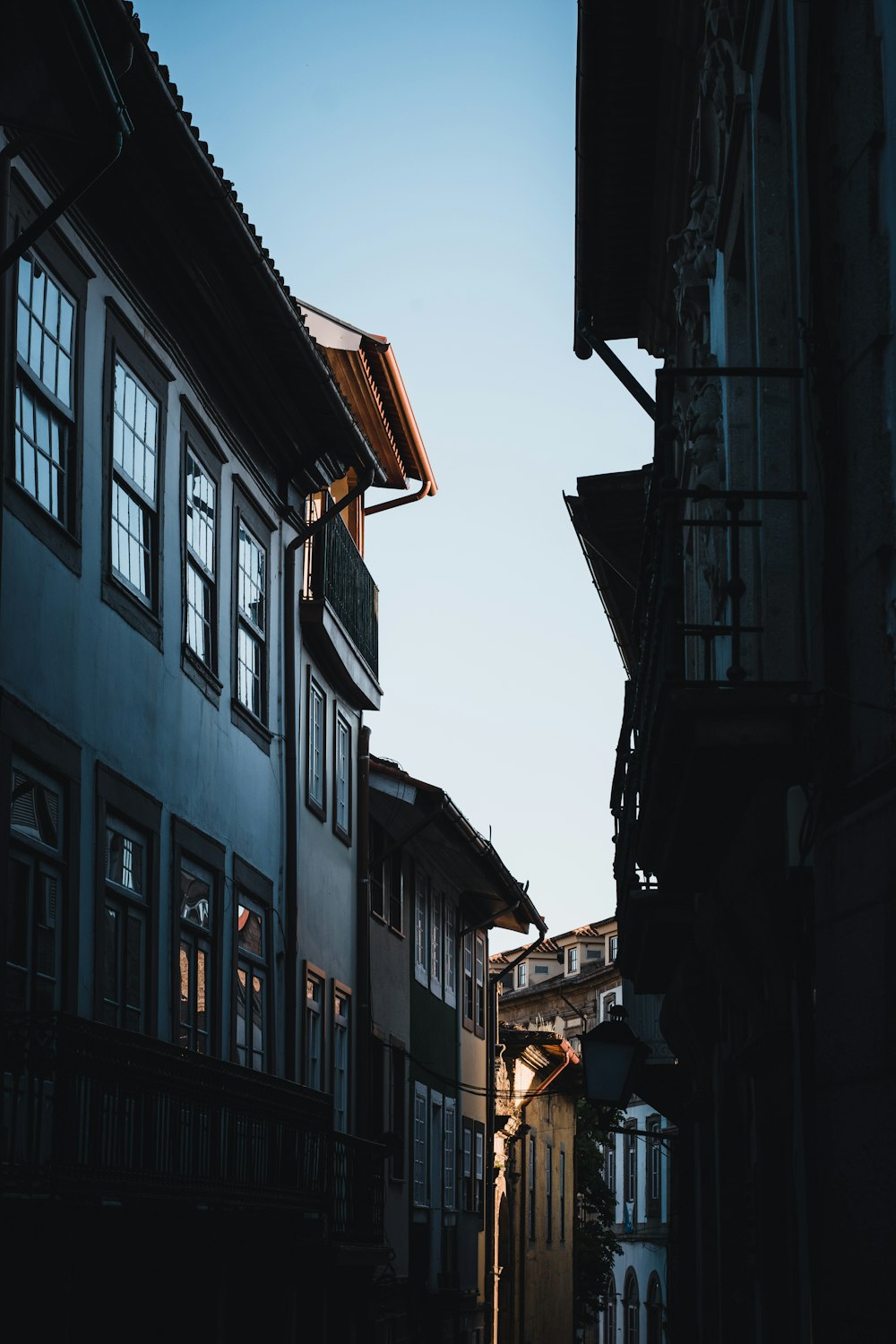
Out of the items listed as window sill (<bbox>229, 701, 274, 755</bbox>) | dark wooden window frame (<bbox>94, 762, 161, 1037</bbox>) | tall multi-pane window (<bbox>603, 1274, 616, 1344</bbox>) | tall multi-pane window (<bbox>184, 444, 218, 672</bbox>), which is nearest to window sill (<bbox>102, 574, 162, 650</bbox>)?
tall multi-pane window (<bbox>184, 444, 218, 672</bbox>)

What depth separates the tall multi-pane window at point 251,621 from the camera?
17.9 metres

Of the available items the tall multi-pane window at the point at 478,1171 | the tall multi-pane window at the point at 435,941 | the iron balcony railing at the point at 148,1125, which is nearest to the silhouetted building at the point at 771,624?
the iron balcony railing at the point at 148,1125

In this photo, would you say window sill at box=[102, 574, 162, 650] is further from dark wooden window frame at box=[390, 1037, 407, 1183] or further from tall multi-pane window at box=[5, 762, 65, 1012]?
dark wooden window frame at box=[390, 1037, 407, 1183]

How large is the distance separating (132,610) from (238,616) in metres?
3.60

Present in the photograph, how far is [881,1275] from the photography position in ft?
20.2

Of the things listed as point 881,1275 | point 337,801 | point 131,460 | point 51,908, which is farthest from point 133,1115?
point 337,801

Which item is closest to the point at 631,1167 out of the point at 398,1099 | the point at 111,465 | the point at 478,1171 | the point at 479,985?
the point at 479,985

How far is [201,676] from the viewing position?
1625cm

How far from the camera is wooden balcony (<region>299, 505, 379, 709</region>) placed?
20484 mm

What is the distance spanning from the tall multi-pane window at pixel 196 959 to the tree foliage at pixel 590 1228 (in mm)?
32018

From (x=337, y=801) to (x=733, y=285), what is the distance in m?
12.5

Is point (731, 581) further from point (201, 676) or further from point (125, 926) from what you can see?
point (201, 676)

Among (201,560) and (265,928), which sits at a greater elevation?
(201,560)

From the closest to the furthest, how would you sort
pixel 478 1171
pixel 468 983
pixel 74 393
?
pixel 74 393
pixel 468 983
pixel 478 1171
